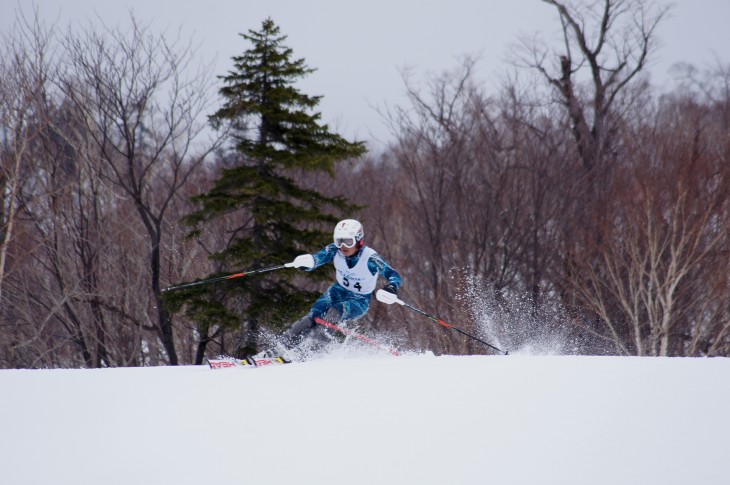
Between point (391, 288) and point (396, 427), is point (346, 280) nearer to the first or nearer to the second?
point (391, 288)

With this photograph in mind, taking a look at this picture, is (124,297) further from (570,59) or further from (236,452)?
(570,59)

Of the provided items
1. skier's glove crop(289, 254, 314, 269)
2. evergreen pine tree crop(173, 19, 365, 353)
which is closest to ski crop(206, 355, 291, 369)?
skier's glove crop(289, 254, 314, 269)

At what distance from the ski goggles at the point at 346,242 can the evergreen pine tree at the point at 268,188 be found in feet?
12.2

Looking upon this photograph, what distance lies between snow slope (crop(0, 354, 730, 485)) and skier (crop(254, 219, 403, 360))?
216cm

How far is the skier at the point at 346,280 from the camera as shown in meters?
7.03

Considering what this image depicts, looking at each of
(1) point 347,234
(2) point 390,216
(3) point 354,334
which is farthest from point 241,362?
(2) point 390,216

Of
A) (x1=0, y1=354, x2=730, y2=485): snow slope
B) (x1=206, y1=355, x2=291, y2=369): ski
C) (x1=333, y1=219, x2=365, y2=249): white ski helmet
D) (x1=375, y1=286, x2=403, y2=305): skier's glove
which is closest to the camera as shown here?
(x1=0, y1=354, x2=730, y2=485): snow slope

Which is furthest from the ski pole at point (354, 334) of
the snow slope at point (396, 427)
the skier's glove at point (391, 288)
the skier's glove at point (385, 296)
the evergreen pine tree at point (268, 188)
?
the evergreen pine tree at point (268, 188)

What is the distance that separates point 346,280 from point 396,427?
12.6ft

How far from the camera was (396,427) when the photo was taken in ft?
11.5

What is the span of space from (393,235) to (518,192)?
23.0ft

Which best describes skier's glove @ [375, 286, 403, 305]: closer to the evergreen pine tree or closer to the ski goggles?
the ski goggles

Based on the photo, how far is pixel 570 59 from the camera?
773 inches

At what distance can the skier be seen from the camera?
703 centimetres
